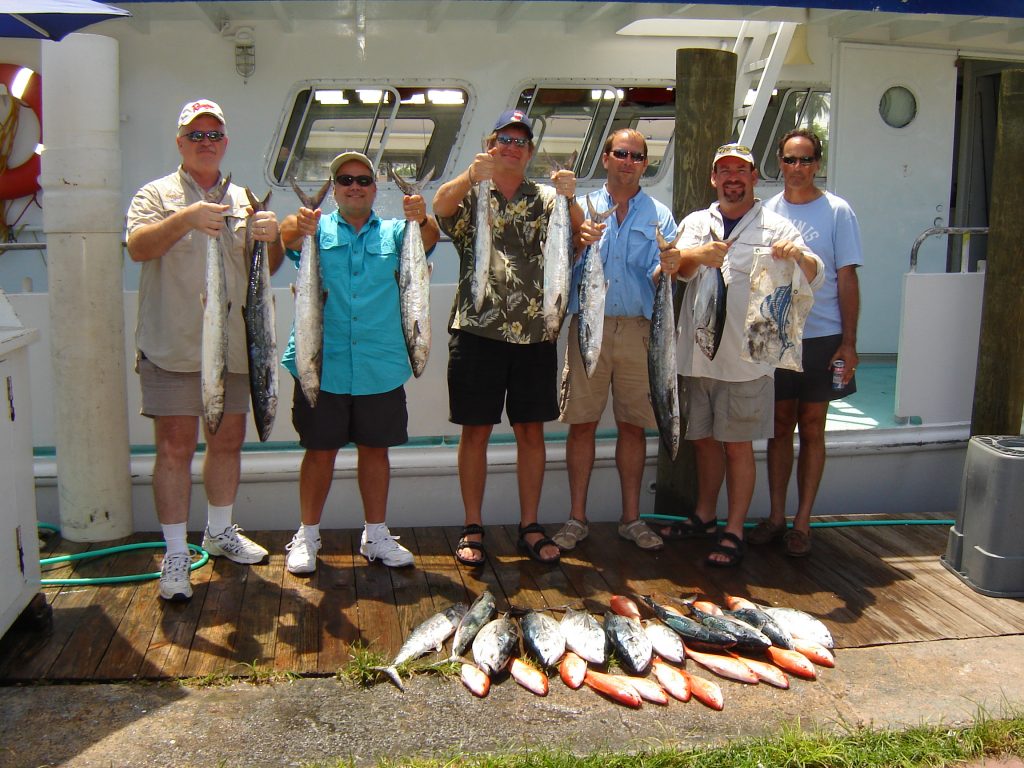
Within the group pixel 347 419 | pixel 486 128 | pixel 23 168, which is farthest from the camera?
pixel 486 128

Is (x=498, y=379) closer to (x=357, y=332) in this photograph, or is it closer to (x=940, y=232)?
(x=357, y=332)

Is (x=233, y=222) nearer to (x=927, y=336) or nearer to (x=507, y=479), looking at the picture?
(x=507, y=479)

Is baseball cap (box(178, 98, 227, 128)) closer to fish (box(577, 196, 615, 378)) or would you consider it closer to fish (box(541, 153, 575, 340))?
fish (box(541, 153, 575, 340))

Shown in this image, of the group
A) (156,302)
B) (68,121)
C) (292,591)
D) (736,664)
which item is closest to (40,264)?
(68,121)

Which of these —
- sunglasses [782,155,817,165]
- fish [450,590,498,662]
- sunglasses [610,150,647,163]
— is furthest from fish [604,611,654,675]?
sunglasses [782,155,817,165]

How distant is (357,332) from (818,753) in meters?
2.43

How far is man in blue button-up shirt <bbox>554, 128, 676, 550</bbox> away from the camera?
4281 mm

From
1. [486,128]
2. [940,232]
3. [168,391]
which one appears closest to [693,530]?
[940,232]

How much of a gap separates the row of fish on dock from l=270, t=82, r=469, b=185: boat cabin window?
3.59 meters

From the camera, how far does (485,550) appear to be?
461 centimetres

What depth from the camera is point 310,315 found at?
3736 mm

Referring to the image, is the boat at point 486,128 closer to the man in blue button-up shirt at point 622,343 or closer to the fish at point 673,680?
the man in blue button-up shirt at point 622,343

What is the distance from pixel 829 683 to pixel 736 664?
0.34m

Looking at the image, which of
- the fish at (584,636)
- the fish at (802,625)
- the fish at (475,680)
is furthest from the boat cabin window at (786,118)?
the fish at (475,680)
